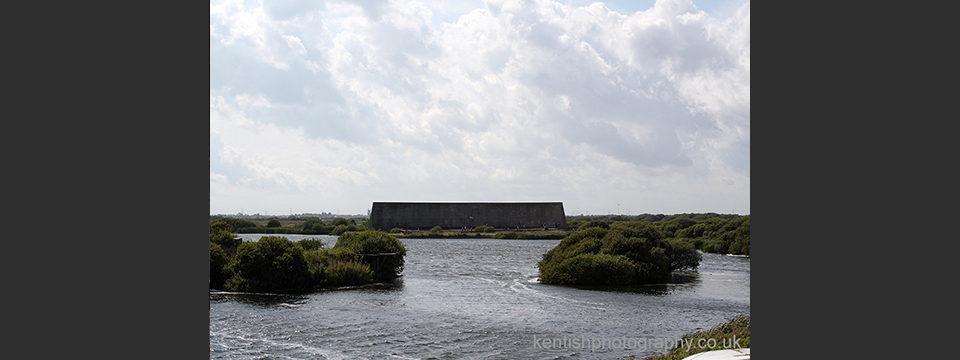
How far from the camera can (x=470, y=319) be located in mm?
14234

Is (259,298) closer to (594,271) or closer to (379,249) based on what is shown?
(379,249)

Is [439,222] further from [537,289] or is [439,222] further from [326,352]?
[326,352]

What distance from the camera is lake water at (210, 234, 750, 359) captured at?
11.1 meters

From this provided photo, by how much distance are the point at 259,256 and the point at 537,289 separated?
33.0ft

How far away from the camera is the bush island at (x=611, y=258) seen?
71.1 feet

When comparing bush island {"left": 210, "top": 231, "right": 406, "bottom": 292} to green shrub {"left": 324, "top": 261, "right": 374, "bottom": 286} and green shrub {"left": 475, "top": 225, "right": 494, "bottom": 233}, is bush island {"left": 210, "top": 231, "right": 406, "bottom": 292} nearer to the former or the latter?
green shrub {"left": 324, "top": 261, "right": 374, "bottom": 286}

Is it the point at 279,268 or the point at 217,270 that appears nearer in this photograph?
→ the point at 279,268

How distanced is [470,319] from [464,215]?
44.4 meters

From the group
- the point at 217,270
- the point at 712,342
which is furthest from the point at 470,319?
the point at 217,270

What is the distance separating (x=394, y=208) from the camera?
186 ft

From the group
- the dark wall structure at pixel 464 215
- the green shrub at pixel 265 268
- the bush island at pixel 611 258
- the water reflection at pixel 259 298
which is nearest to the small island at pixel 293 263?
the green shrub at pixel 265 268

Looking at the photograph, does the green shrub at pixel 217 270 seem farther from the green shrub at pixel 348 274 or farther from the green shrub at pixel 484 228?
Answer: the green shrub at pixel 484 228

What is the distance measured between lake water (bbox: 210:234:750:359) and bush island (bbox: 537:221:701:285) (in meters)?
0.98

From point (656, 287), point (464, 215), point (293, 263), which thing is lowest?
point (656, 287)
